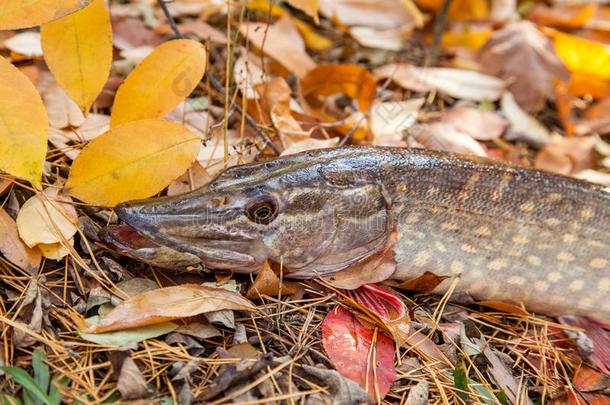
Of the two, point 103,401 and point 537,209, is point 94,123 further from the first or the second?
point 537,209

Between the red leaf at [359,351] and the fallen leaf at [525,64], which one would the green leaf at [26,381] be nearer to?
the red leaf at [359,351]

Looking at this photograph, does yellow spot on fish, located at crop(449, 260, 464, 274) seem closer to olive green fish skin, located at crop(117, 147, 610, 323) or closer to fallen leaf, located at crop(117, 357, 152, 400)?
olive green fish skin, located at crop(117, 147, 610, 323)

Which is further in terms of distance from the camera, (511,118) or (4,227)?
(511,118)

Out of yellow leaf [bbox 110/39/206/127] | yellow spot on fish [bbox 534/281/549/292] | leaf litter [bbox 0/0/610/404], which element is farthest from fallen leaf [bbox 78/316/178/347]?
yellow spot on fish [bbox 534/281/549/292]

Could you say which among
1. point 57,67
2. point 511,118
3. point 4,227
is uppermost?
point 57,67

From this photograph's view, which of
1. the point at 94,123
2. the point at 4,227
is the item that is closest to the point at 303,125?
the point at 94,123

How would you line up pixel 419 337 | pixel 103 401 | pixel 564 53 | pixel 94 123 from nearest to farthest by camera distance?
pixel 103 401 < pixel 419 337 < pixel 94 123 < pixel 564 53

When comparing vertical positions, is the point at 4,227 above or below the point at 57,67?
below
